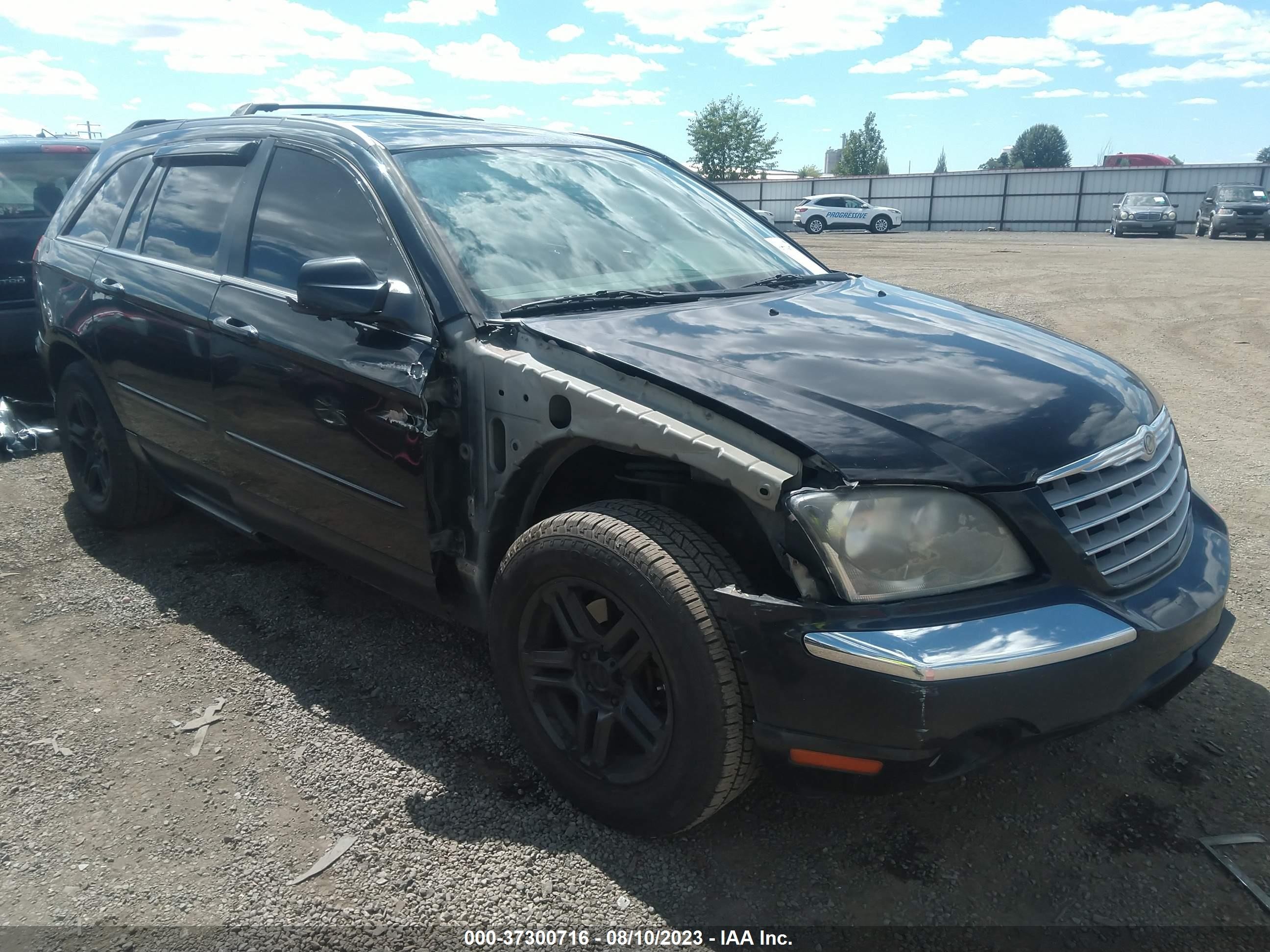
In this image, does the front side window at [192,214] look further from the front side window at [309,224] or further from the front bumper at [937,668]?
the front bumper at [937,668]

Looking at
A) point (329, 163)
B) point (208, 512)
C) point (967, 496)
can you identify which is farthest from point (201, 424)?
point (967, 496)

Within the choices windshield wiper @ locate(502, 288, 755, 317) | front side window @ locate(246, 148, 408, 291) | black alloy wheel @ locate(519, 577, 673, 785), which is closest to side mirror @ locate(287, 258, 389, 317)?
front side window @ locate(246, 148, 408, 291)

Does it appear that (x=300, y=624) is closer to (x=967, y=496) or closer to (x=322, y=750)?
(x=322, y=750)

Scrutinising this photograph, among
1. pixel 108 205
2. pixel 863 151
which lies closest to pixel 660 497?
pixel 108 205

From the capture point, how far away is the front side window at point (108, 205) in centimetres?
422

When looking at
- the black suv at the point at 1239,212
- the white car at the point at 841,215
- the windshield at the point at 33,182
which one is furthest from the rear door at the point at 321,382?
the white car at the point at 841,215

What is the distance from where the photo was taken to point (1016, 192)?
1636 inches

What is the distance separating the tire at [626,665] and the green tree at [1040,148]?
113 metres

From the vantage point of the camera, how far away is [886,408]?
2172 millimetres

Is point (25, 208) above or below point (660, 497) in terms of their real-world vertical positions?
above

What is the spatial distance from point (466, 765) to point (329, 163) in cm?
196

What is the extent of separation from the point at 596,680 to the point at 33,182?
648 cm

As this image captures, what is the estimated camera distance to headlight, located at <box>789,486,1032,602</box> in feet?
6.55

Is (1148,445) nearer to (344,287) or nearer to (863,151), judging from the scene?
(344,287)
